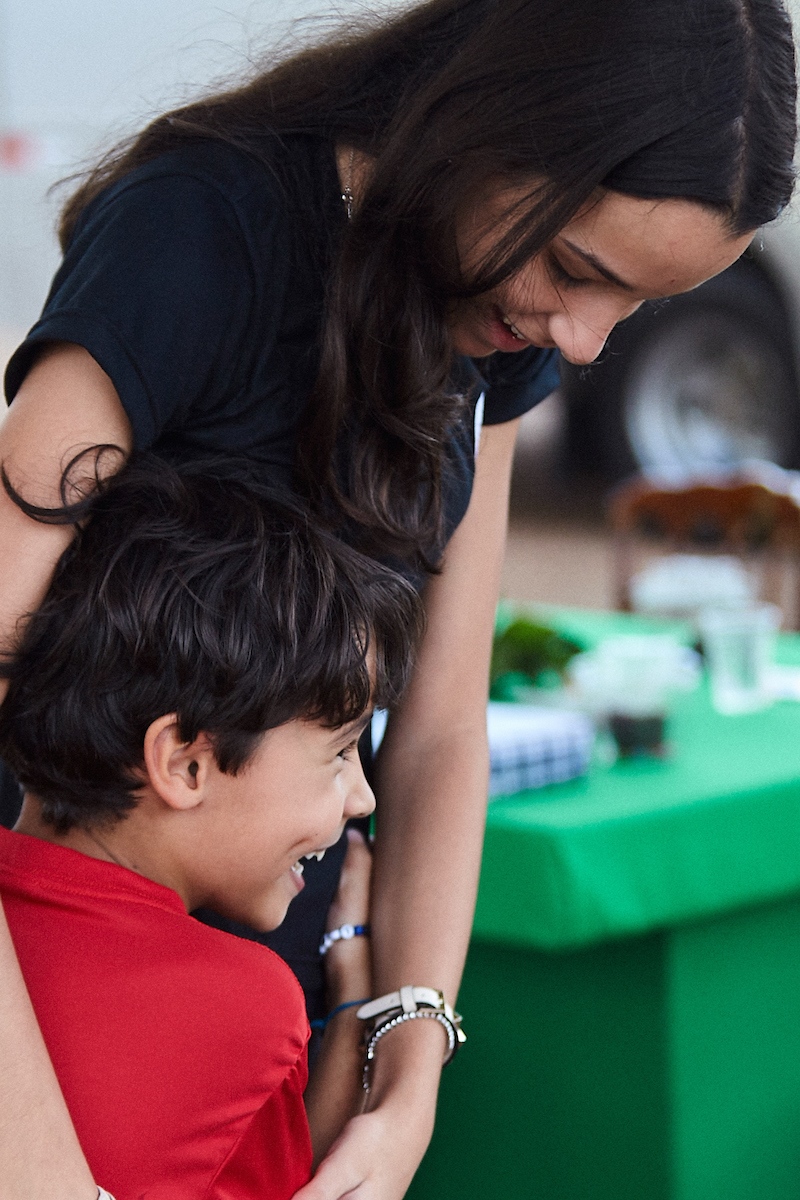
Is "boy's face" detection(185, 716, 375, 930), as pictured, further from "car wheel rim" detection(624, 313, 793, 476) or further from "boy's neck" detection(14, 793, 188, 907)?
"car wheel rim" detection(624, 313, 793, 476)

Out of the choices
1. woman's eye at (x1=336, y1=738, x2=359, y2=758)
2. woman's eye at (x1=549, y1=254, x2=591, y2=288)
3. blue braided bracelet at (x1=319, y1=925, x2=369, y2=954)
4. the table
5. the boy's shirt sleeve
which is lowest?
the table

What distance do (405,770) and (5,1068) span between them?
53cm

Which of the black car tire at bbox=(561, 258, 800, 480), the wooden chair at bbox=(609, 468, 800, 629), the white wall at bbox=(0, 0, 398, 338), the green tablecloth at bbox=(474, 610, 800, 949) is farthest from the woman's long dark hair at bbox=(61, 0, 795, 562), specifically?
the black car tire at bbox=(561, 258, 800, 480)

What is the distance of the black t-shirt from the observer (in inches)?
37.5

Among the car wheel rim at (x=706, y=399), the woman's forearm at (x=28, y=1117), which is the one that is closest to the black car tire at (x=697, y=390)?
the car wheel rim at (x=706, y=399)

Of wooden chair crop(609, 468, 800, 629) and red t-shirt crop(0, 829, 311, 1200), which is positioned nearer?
red t-shirt crop(0, 829, 311, 1200)

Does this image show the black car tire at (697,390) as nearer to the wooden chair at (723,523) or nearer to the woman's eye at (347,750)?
the wooden chair at (723,523)

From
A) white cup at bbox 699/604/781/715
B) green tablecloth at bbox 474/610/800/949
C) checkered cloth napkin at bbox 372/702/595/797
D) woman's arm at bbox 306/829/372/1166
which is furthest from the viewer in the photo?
white cup at bbox 699/604/781/715

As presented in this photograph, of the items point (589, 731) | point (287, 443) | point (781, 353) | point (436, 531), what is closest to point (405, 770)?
point (436, 531)

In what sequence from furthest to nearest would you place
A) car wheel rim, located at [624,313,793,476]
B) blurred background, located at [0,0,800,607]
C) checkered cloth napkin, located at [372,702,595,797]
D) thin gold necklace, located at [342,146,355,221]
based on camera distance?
car wheel rim, located at [624,313,793,476] → blurred background, located at [0,0,800,607] → checkered cloth napkin, located at [372,702,595,797] → thin gold necklace, located at [342,146,355,221]

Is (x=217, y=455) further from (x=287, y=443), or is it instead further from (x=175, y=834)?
(x=175, y=834)

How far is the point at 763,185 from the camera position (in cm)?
105

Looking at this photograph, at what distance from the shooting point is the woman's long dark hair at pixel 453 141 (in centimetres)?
100

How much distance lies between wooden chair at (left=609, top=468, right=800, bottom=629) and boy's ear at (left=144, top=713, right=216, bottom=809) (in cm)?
254
